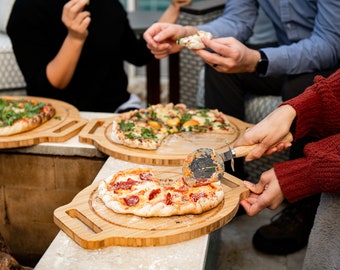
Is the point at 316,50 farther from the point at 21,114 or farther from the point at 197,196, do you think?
the point at 21,114

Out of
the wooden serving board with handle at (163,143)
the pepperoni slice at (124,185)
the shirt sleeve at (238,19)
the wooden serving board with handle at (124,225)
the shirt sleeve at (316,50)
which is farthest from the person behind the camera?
the shirt sleeve at (238,19)

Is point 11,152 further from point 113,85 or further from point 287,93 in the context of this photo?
point 287,93

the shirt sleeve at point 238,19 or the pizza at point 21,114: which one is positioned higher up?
the shirt sleeve at point 238,19

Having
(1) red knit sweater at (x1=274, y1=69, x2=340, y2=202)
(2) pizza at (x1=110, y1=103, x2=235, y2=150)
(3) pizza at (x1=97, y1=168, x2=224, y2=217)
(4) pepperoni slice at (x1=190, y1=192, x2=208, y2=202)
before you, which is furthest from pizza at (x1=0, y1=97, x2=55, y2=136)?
(1) red knit sweater at (x1=274, y1=69, x2=340, y2=202)

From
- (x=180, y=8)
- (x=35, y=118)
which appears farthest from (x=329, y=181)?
(x=180, y=8)

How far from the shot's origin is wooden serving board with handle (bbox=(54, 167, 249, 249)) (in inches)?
63.9

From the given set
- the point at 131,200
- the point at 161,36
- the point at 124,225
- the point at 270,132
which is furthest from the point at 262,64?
the point at 124,225

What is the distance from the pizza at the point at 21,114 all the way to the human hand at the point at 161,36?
530mm

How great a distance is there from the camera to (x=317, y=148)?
1.92m

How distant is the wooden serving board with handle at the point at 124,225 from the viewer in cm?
162

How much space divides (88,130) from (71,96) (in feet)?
2.27

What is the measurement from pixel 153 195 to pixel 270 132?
1.49 ft

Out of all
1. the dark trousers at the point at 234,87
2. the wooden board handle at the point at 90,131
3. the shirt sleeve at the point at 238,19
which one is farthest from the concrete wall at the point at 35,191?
the shirt sleeve at the point at 238,19

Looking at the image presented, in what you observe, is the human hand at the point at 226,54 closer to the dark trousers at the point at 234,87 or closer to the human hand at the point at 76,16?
the dark trousers at the point at 234,87
